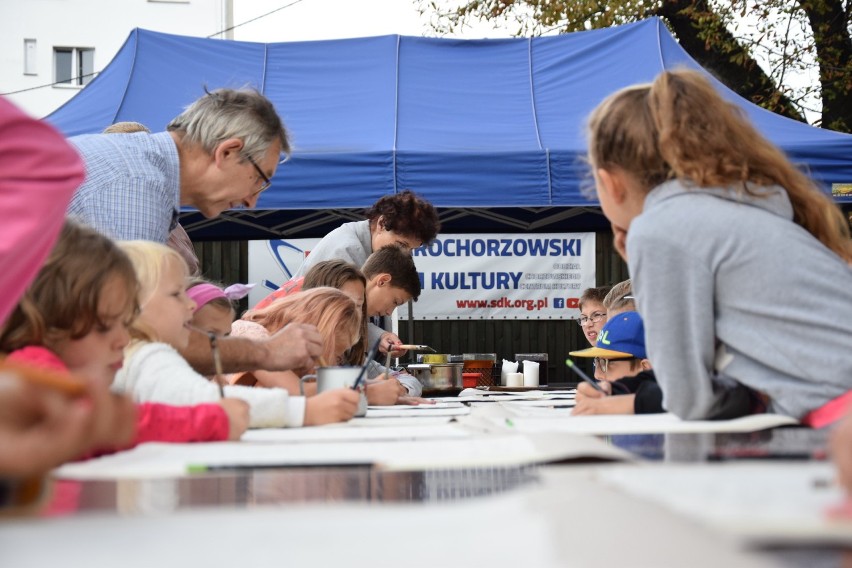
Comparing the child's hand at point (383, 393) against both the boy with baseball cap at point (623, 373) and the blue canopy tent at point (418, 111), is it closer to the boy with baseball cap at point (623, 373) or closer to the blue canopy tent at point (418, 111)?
the boy with baseball cap at point (623, 373)

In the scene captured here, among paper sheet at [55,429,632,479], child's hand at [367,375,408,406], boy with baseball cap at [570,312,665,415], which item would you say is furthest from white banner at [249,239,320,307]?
paper sheet at [55,429,632,479]

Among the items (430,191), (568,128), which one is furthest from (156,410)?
(568,128)

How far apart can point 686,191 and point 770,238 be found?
6.8 inches

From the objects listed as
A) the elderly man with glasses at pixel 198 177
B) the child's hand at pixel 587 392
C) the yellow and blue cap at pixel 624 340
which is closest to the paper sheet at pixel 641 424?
the child's hand at pixel 587 392

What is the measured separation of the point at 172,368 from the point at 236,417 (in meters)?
0.44

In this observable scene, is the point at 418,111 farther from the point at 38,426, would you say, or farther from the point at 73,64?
the point at 73,64

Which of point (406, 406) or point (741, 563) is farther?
point (406, 406)

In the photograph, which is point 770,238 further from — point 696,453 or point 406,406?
point 406,406

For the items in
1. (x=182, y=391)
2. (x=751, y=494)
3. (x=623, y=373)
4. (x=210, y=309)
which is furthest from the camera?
(x=623, y=373)

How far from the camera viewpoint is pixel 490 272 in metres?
7.93

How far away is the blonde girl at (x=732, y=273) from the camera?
1709 mm

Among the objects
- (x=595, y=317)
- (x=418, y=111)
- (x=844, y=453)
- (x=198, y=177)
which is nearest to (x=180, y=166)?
(x=198, y=177)

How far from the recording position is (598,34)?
6.77 metres

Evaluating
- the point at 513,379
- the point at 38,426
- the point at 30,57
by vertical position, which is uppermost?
the point at 30,57
